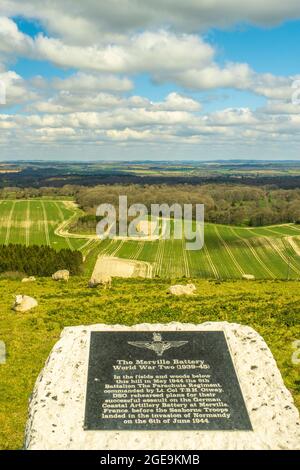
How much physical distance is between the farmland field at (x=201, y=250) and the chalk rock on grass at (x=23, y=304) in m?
49.4

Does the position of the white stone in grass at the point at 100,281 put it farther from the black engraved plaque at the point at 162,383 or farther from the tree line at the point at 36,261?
the tree line at the point at 36,261

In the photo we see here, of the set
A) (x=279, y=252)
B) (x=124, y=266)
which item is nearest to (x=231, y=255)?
(x=279, y=252)

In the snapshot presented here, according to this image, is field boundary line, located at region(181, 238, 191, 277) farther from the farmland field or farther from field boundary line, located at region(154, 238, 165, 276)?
field boundary line, located at region(154, 238, 165, 276)

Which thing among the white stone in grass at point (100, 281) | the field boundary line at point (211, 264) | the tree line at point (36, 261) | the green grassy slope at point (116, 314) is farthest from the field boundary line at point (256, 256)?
the white stone in grass at point (100, 281)

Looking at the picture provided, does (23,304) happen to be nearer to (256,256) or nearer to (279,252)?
(256,256)

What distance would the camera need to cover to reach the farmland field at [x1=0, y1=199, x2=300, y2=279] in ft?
282

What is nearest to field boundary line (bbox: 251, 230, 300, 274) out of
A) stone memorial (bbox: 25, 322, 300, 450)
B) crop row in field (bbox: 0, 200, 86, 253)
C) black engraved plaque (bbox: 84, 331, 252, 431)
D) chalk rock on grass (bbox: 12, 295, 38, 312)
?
crop row in field (bbox: 0, 200, 86, 253)

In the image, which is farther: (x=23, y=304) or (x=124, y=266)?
(x=124, y=266)

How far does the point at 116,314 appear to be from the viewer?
22.2 m

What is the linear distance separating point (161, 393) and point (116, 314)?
34.3 ft

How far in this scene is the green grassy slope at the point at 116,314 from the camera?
15633 mm

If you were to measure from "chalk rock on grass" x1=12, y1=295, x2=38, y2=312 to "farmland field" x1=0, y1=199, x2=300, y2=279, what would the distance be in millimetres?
49355
